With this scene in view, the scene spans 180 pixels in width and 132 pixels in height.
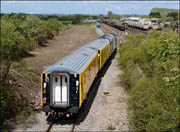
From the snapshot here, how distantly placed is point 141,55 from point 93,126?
8.25m

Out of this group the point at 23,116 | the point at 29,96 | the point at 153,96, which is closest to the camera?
the point at 153,96

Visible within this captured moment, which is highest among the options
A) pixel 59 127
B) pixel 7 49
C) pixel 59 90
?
pixel 7 49

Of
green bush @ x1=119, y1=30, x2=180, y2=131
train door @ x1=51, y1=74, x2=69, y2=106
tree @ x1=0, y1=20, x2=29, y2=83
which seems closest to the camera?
green bush @ x1=119, y1=30, x2=180, y2=131

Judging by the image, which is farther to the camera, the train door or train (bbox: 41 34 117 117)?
the train door

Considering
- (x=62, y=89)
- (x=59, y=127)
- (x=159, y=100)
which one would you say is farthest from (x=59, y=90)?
(x=159, y=100)

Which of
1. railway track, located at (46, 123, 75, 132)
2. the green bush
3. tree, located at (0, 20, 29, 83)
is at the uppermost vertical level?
tree, located at (0, 20, 29, 83)

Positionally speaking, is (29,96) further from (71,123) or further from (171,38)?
(171,38)

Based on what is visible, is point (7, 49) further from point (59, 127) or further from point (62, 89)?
point (59, 127)

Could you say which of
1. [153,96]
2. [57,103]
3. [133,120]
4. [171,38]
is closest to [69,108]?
[57,103]

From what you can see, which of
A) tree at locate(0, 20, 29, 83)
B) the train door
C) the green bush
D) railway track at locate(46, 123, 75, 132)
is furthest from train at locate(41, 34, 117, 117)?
tree at locate(0, 20, 29, 83)

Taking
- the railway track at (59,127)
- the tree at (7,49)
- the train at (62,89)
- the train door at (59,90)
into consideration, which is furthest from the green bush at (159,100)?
the tree at (7,49)

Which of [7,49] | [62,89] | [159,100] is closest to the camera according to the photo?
[159,100]

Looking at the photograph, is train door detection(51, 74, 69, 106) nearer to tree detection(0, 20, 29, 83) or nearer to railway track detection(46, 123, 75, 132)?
railway track detection(46, 123, 75, 132)

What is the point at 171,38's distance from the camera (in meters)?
16.2
